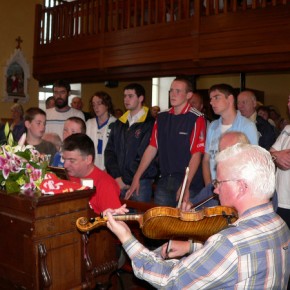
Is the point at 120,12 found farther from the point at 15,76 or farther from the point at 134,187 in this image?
the point at 134,187

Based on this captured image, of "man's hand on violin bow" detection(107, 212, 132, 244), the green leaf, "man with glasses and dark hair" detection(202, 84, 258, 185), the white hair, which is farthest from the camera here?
"man with glasses and dark hair" detection(202, 84, 258, 185)

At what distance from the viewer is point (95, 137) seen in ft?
18.4

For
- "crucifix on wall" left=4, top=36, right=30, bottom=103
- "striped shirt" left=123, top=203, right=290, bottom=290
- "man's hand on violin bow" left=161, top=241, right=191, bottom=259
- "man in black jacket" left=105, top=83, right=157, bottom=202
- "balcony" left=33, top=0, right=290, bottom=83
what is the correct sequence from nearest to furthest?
"striped shirt" left=123, top=203, right=290, bottom=290 → "man's hand on violin bow" left=161, top=241, right=191, bottom=259 → "man in black jacket" left=105, top=83, right=157, bottom=202 → "balcony" left=33, top=0, right=290, bottom=83 → "crucifix on wall" left=4, top=36, right=30, bottom=103

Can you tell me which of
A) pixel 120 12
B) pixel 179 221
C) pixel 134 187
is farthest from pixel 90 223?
pixel 120 12

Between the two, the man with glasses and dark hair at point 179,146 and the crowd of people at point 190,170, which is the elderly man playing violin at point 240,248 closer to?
the crowd of people at point 190,170

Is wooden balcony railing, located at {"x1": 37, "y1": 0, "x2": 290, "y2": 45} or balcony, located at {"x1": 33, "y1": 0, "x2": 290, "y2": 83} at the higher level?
wooden balcony railing, located at {"x1": 37, "y1": 0, "x2": 290, "y2": 45}

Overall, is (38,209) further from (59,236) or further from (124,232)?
(124,232)

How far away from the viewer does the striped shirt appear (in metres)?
1.69

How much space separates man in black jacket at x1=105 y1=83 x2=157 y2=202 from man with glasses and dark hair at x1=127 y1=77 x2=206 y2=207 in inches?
13.3

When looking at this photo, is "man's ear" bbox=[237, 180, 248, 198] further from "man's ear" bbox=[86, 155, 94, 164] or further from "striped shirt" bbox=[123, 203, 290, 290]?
"man's ear" bbox=[86, 155, 94, 164]

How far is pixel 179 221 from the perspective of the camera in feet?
6.93

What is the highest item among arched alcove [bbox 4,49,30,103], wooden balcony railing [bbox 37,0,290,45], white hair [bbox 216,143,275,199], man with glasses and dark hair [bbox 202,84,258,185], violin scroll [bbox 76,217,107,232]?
wooden balcony railing [bbox 37,0,290,45]

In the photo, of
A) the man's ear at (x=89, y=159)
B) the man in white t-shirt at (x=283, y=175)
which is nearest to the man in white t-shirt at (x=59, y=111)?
the man's ear at (x=89, y=159)

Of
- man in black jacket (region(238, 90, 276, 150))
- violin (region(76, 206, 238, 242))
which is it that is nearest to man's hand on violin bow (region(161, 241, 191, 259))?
violin (region(76, 206, 238, 242))
